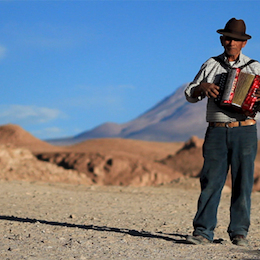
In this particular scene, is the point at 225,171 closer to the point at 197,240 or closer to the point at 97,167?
the point at 197,240

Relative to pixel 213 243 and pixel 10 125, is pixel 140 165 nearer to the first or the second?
pixel 10 125

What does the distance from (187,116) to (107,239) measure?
152889 mm

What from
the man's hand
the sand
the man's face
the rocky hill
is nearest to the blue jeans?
the sand

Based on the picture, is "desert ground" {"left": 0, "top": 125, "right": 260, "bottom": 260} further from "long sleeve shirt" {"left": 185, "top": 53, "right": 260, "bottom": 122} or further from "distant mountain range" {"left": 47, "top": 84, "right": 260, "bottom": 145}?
"distant mountain range" {"left": 47, "top": 84, "right": 260, "bottom": 145}

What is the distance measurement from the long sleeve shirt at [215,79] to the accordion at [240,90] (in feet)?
0.55

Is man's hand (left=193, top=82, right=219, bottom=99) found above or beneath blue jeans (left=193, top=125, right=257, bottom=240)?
above

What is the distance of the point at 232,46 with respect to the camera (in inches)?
186

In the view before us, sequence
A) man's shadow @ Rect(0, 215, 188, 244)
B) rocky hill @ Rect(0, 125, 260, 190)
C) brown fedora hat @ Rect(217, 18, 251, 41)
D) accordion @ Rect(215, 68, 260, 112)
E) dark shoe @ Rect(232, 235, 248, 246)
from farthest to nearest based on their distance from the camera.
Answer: rocky hill @ Rect(0, 125, 260, 190)
man's shadow @ Rect(0, 215, 188, 244)
dark shoe @ Rect(232, 235, 248, 246)
brown fedora hat @ Rect(217, 18, 251, 41)
accordion @ Rect(215, 68, 260, 112)

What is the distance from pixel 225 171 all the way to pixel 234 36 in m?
1.33

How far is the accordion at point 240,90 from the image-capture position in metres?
4.58

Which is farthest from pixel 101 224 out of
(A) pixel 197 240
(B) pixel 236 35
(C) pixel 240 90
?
(B) pixel 236 35

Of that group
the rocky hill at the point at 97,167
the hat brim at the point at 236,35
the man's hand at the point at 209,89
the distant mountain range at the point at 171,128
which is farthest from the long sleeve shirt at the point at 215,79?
the distant mountain range at the point at 171,128

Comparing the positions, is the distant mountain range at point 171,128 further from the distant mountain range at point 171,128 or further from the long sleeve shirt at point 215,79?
the long sleeve shirt at point 215,79

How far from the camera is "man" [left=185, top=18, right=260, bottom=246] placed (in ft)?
15.6
